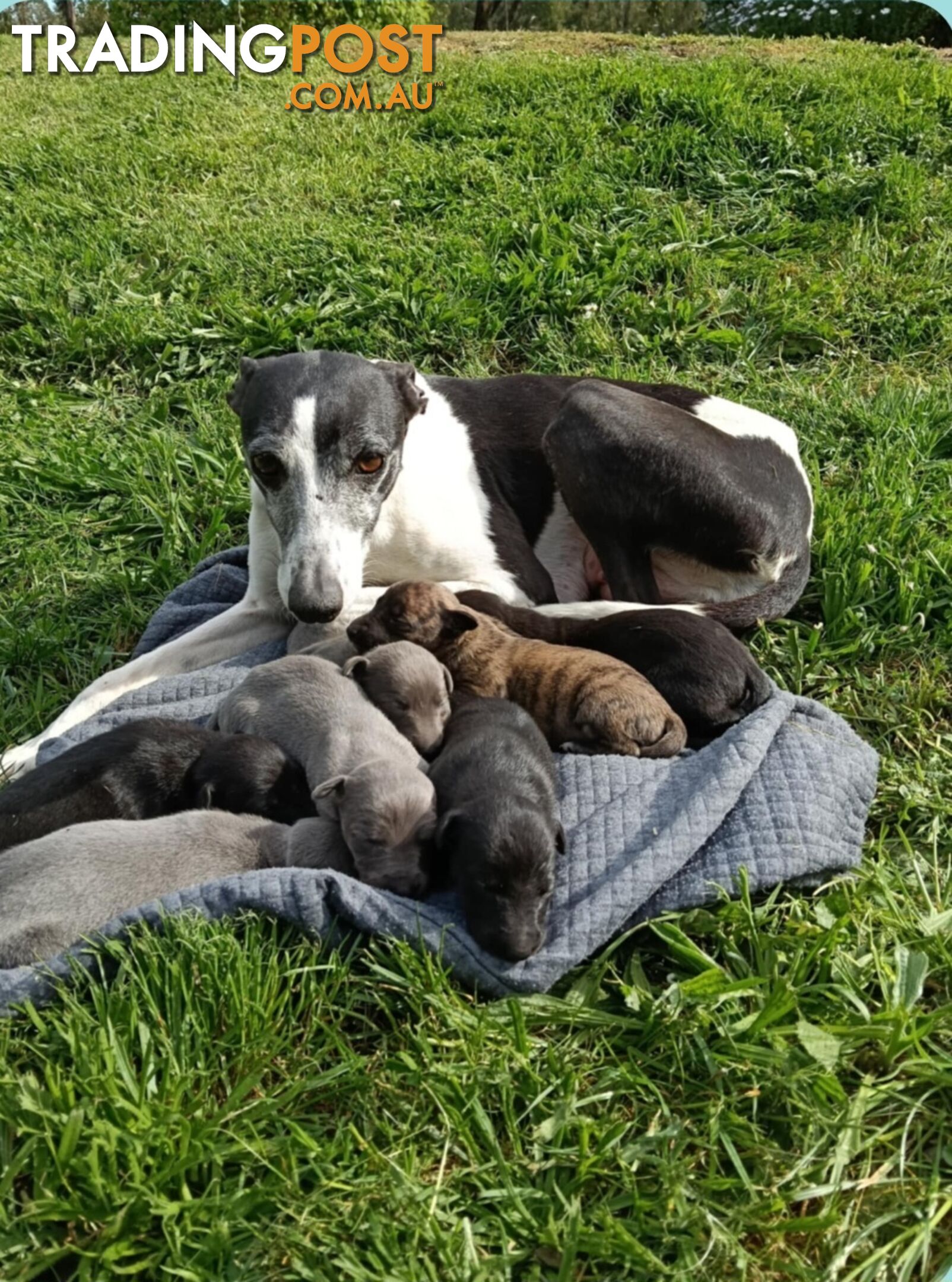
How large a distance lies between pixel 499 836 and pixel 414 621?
1099mm

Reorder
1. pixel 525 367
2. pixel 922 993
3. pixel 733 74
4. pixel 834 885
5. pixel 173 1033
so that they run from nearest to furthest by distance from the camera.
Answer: pixel 173 1033 → pixel 922 993 → pixel 834 885 → pixel 525 367 → pixel 733 74

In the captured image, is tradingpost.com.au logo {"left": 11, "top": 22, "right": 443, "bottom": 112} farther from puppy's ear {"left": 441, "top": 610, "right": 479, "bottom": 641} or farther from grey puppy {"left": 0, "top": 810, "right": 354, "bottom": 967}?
grey puppy {"left": 0, "top": 810, "right": 354, "bottom": 967}

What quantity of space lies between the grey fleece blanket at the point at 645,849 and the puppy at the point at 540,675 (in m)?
0.12

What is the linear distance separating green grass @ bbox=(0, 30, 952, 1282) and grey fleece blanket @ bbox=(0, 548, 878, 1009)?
8 centimetres

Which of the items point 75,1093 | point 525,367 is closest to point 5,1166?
point 75,1093

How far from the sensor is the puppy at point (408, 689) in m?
3.25

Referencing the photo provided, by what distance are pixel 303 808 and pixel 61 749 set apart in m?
0.88

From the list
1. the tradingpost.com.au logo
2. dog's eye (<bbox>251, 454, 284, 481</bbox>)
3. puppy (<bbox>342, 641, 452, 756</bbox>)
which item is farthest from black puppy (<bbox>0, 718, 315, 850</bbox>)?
the tradingpost.com.au logo

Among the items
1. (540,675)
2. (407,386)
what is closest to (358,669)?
(540,675)

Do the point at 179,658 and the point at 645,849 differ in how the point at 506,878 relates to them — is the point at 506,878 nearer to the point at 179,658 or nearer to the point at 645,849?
the point at 645,849

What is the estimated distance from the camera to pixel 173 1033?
238 cm

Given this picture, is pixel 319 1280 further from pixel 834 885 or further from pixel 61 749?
pixel 61 749

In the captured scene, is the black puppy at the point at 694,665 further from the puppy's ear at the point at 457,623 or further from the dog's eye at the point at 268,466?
the dog's eye at the point at 268,466

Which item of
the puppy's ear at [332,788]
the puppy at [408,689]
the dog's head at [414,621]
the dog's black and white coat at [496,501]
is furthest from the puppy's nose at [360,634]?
the puppy's ear at [332,788]
